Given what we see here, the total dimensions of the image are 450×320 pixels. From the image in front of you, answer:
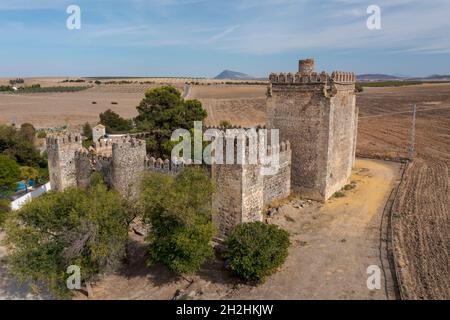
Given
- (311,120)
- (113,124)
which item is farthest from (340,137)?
(113,124)

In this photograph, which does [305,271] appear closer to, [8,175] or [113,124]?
[8,175]

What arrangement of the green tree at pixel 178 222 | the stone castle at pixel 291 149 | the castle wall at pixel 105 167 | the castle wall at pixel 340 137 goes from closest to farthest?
the green tree at pixel 178 222 → the stone castle at pixel 291 149 → the castle wall at pixel 105 167 → the castle wall at pixel 340 137

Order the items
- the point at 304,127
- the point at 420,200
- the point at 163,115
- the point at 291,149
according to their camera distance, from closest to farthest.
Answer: the point at 304,127 < the point at 420,200 < the point at 291,149 < the point at 163,115

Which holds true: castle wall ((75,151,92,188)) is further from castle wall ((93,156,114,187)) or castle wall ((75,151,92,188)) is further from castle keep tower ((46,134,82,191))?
castle wall ((93,156,114,187))

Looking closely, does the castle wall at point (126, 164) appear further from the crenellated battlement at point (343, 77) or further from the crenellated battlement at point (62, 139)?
the crenellated battlement at point (343, 77)

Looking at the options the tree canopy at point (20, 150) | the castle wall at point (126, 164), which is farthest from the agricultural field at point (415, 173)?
the tree canopy at point (20, 150)
